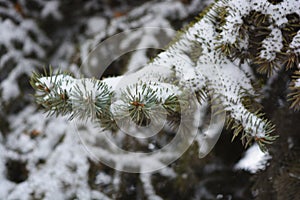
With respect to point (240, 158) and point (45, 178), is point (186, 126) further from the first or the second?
point (45, 178)

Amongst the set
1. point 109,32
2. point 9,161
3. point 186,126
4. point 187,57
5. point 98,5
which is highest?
point 98,5

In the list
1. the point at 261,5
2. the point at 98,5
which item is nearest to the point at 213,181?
the point at 261,5

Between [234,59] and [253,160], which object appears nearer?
[234,59]

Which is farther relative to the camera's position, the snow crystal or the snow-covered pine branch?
the snow crystal

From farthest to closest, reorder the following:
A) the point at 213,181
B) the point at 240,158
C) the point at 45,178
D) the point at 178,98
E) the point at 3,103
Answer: the point at 3,103, the point at 45,178, the point at 213,181, the point at 240,158, the point at 178,98

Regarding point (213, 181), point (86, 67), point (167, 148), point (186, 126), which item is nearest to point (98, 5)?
point (86, 67)

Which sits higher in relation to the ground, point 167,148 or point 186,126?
point 167,148

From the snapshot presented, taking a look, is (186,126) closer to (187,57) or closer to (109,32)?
(187,57)

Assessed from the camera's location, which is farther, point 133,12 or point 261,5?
point 133,12

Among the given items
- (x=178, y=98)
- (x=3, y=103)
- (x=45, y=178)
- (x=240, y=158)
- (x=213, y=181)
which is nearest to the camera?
(x=178, y=98)

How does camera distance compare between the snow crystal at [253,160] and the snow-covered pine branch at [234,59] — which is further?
the snow crystal at [253,160]
